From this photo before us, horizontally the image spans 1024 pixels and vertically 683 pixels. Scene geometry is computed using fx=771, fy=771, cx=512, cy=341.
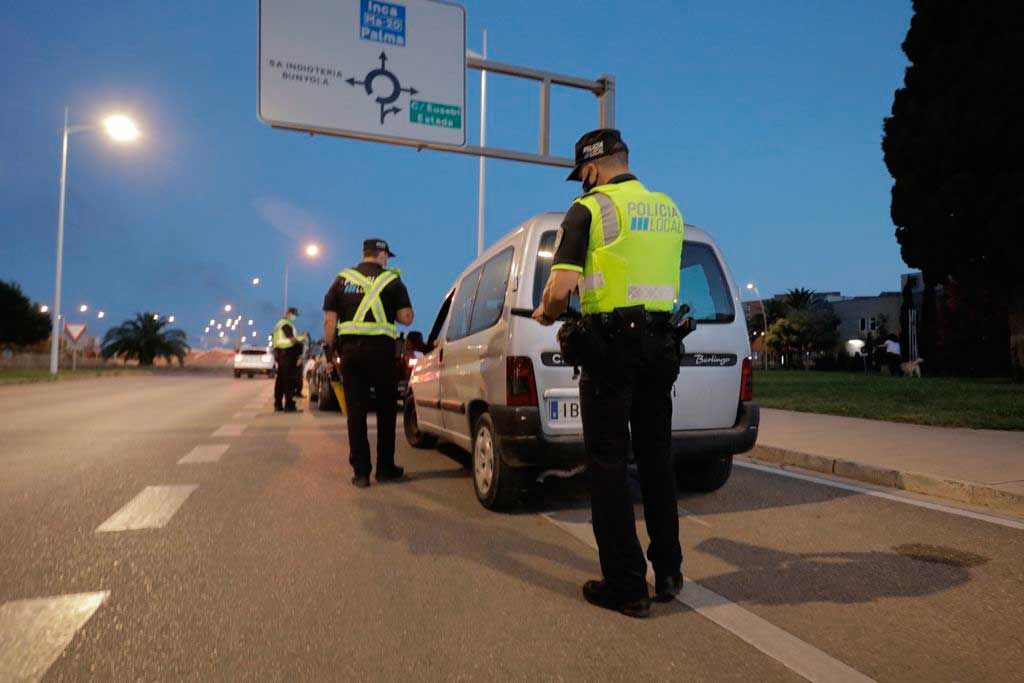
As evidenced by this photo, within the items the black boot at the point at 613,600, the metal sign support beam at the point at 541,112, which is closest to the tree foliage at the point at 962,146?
the metal sign support beam at the point at 541,112

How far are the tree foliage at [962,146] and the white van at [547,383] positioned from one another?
20.0 m

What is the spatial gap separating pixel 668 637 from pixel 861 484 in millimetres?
4022

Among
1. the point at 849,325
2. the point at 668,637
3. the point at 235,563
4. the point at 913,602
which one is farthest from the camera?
the point at 849,325

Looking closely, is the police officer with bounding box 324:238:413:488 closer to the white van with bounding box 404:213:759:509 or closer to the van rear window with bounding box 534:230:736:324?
the white van with bounding box 404:213:759:509

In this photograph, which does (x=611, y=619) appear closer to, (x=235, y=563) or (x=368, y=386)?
(x=235, y=563)

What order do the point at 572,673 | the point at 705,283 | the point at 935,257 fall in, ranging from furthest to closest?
1. the point at 935,257
2. the point at 705,283
3. the point at 572,673

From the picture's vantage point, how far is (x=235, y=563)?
3826mm

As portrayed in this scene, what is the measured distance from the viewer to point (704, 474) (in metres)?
5.70

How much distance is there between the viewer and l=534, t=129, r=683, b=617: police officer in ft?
10.3

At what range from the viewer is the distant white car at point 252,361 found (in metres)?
42.8

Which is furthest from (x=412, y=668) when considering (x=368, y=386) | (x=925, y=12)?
(x=925, y=12)

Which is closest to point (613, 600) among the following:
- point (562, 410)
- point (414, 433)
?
point (562, 410)

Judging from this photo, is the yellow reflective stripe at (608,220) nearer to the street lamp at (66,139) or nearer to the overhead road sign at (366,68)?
the overhead road sign at (366,68)

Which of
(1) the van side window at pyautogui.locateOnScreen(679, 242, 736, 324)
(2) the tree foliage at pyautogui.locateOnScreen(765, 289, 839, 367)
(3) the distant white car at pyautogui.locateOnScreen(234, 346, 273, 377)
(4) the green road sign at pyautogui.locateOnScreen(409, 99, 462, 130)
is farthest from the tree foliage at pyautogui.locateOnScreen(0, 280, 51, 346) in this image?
(1) the van side window at pyautogui.locateOnScreen(679, 242, 736, 324)
